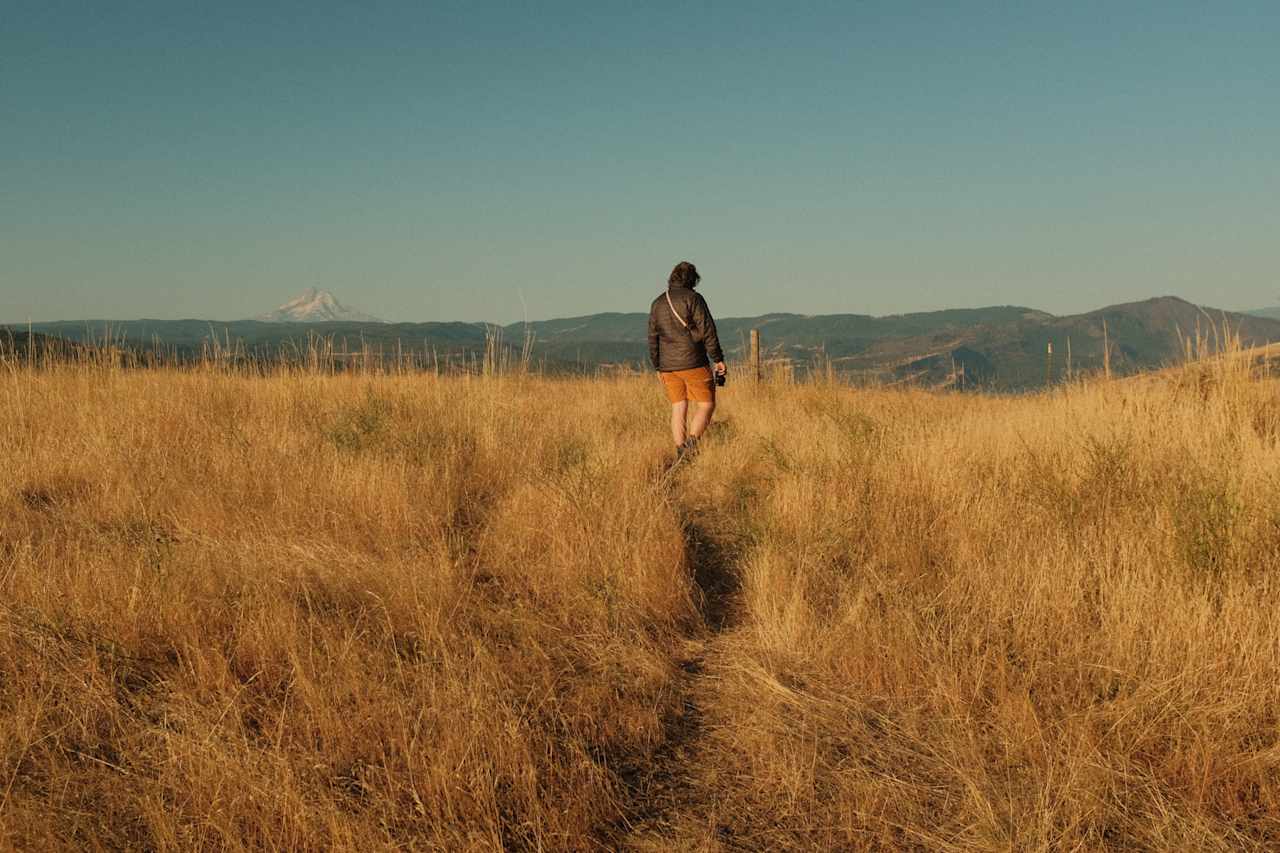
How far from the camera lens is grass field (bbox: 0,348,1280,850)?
1941 mm

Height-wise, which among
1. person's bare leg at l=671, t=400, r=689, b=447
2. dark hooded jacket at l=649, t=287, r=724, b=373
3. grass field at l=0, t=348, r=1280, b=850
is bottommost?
grass field at l=0, t=348, r=1280, b=850

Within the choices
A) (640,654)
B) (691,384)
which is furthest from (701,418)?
(640,654)

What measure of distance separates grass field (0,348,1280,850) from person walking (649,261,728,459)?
1.74 metres

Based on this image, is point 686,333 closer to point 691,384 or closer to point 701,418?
point 691,384

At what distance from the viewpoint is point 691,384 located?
6.91 m

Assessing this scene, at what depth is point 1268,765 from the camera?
2.07 metres

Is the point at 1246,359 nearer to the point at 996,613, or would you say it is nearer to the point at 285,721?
the point at 996,613

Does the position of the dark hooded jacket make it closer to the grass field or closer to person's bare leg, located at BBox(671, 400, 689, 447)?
person's bare leg, located at BBox(671, 400, 689, 447)

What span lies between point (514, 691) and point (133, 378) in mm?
8402

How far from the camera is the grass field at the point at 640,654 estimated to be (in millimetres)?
1941

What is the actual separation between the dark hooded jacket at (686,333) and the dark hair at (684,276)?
0.16 ft

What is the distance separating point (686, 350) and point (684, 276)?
74cm

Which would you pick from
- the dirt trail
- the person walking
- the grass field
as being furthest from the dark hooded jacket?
the dirt trail

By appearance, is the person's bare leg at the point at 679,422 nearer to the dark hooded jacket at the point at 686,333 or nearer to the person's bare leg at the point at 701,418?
the person's bare leg at the point at 701,418
